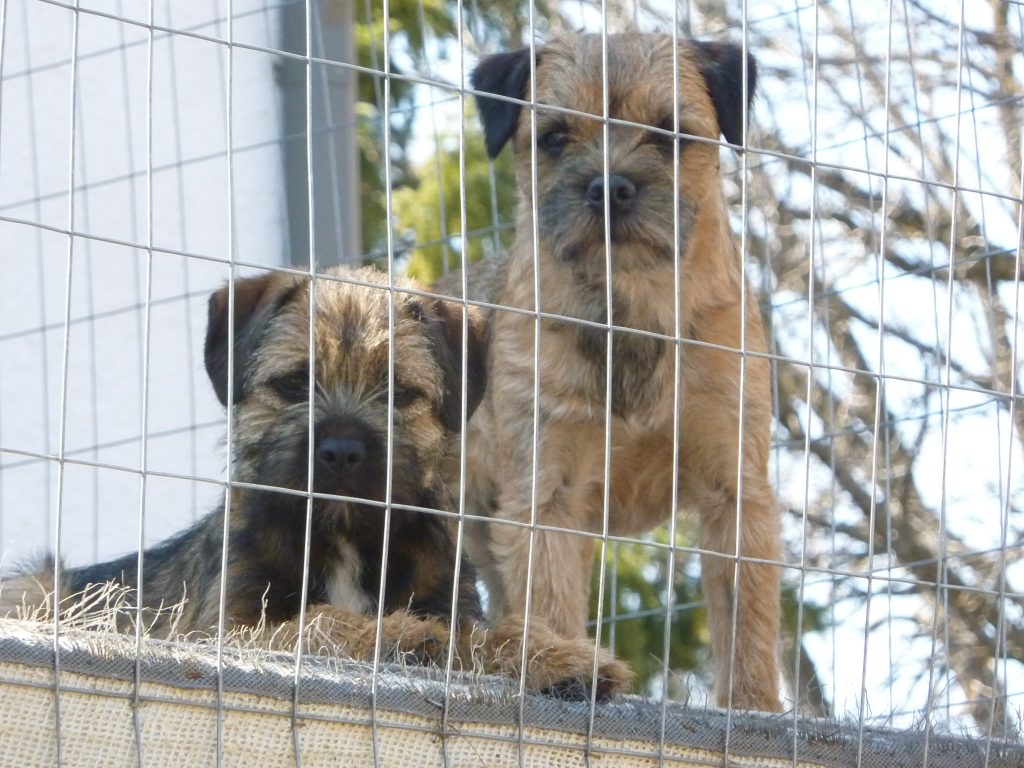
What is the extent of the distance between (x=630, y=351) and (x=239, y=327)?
1237 millimetres

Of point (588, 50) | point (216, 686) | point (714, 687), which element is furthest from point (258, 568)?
point (588, 50)

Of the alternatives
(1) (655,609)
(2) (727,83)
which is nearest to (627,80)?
(2) (727,83)

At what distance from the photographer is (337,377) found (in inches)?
161

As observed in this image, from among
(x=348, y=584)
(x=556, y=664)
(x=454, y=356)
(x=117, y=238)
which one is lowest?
(x=556, y=664)

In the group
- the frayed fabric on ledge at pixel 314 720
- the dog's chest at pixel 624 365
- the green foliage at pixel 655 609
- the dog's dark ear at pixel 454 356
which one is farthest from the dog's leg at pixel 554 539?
the green foliage at pixel 655 609

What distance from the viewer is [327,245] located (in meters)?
6.21

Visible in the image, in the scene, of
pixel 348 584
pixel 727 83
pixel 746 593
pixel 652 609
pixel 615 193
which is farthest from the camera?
pixel 652 609

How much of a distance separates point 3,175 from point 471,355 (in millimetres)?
2336

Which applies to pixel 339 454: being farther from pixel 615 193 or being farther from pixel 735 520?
pixel 735 520

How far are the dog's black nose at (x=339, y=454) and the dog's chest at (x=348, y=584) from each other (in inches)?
12.1

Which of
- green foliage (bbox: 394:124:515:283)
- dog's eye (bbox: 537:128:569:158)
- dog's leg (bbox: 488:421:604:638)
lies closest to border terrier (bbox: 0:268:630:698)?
dog's leg (bbox: 488:421:604:638)

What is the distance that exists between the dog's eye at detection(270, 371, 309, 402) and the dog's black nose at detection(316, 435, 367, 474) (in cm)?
33

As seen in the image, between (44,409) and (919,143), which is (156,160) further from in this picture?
(919,143)

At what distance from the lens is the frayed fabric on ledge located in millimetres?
2670
